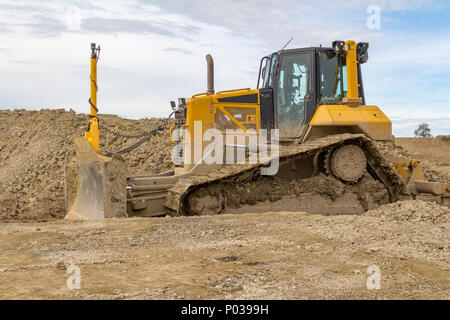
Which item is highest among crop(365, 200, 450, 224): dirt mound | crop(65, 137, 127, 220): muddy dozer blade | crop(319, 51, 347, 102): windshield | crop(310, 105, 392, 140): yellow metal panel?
crop(319, 51, 347, 102): windshield

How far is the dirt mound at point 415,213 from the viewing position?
246 inches

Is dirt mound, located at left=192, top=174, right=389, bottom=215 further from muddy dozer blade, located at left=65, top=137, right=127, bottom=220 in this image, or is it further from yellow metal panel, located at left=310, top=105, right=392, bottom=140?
muddy dozer blade, located at left=65, top=137, right=127, bottom=220

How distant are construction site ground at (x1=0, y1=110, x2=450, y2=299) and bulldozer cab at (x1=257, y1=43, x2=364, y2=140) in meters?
1.63

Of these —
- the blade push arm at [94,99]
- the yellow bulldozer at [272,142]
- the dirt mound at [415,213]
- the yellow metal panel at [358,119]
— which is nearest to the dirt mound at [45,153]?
the blade push arm at [94,99]

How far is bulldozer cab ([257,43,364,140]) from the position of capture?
27.3 ft

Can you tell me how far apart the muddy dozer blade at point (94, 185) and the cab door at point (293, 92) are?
3100mm

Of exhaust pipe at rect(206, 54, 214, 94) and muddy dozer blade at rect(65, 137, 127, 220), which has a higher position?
exhaust pipe at rect(206, 54, 214, 94)

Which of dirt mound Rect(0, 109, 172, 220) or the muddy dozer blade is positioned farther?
dirt mound Rect(0, 109, 172, 220)

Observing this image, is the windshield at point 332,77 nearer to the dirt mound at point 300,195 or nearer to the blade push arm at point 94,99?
the dirt mound at point 300,195

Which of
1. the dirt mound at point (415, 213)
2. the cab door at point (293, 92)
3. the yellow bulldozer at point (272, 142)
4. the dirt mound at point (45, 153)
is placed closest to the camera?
the dirt mound at point (415, 213)

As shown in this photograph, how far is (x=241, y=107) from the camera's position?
839 cm

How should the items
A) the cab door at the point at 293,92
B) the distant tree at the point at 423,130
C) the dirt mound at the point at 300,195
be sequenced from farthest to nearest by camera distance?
the distant tree at the point at 423,130 → the cab door at the point at 293,92 → the dirt mound at the point at 300,195

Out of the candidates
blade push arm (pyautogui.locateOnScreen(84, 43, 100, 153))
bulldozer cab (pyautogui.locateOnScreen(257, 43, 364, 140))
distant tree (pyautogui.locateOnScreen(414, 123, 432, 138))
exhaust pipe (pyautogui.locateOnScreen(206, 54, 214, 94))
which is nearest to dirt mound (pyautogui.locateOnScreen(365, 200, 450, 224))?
bulldozer cab (pyautogui.locateOnScreen(257, 43, 364, 140))

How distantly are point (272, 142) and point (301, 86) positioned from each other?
1.13 m
